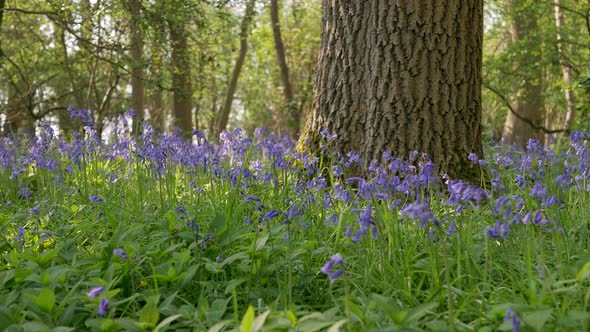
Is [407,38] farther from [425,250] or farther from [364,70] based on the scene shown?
[425,250]

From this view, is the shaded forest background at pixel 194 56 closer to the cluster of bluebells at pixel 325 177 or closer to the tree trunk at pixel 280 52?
the tree trunk at pixel 280 52

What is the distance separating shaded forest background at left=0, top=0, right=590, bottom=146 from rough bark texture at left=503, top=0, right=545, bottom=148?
3cm

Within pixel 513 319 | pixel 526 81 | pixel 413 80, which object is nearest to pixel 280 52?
pixel 526 81

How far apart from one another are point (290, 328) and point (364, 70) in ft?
8.30

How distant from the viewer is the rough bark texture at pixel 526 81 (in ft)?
40.8

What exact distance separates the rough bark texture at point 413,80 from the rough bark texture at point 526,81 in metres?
9.00

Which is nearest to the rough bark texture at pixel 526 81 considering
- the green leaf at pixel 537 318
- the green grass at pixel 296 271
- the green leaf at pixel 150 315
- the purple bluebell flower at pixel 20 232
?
the green grass at pixel 296 271

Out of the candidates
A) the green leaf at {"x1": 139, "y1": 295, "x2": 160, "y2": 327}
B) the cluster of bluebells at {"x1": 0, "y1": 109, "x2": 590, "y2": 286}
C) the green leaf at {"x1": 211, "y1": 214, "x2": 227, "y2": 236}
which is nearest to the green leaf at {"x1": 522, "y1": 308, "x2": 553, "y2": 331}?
the cluster of bluebells at {"x1": 0, "y1": 109, "x2": 590, "y2": 286}

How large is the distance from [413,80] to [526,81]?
10151 mm

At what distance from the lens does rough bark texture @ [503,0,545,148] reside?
40.8ft

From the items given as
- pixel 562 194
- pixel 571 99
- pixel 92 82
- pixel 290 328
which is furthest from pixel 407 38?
pixel 571 99

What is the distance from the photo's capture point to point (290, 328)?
1717 millimetres

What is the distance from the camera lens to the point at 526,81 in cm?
1291

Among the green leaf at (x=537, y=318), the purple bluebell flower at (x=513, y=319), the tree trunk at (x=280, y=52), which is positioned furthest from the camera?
the tree trunk at (x=280, y=52)
